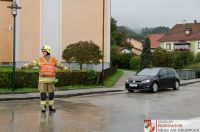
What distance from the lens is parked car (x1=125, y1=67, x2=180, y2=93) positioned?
905 inches

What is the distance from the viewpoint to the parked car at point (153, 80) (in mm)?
22984

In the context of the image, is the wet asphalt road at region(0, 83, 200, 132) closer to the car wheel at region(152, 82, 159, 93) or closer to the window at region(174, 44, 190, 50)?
the car wheel at region(152, 82, 159, 93)

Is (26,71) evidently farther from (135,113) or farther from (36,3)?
(36,3)

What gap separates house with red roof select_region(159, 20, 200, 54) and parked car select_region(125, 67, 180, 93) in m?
64.7

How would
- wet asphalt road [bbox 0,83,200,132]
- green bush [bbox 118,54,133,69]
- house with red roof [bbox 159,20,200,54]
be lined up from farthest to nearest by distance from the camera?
house with red roof [bbox 159,20,200,54] < green bush [bbox 118,54,133,69] < wet asphalt road [bbox 0,83,200,132]

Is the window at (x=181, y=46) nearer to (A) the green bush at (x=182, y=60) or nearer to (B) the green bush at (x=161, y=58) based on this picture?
(A) the green bush at (x=182, y=60)

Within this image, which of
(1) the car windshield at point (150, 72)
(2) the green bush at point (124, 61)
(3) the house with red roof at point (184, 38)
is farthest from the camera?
(3) the house with red roof at point (184, 38)

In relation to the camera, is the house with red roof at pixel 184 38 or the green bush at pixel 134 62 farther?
the house with red roof at pixel 184 38

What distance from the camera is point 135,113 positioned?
13.2 metres

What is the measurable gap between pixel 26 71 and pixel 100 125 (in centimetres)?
1230

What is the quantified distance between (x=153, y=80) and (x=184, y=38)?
69.1 meters

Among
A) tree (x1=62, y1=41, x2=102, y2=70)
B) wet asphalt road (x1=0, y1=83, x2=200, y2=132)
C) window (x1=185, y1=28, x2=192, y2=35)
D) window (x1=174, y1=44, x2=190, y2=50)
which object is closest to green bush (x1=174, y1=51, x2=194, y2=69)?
window (x1=174, y1=44, x2=190, y2=50)

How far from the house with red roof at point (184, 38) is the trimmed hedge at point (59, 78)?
66.0 meters

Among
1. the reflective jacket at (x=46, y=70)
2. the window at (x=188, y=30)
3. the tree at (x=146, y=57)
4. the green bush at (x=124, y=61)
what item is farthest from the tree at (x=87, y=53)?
the window at (x=188, y=30)
